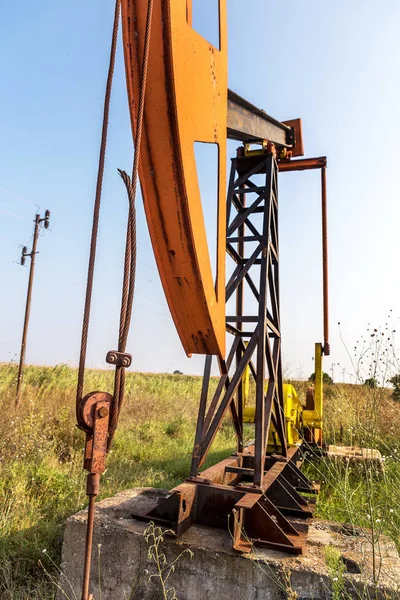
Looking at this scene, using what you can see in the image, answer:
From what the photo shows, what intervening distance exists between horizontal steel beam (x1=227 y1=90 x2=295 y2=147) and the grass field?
103 inches

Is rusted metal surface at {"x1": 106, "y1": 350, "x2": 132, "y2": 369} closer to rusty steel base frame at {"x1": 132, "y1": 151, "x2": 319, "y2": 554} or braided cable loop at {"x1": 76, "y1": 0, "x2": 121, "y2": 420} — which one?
braided cable loop at {"x1": 76, "y1": 0, "x2": 121, "y2": 420}

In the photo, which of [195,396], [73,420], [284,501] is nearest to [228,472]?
[284,501]

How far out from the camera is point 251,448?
5.18 meters

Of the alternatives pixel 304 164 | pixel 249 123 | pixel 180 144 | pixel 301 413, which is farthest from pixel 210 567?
pixel 304 164

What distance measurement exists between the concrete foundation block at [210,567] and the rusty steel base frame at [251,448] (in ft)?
0.35

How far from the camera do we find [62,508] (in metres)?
4.42

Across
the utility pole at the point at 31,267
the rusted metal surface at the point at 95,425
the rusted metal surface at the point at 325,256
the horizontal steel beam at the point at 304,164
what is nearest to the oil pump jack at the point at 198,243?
the rusted metal surface at the point at 95,425

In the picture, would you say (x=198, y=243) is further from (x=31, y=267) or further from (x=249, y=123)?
(x=31, y=267)

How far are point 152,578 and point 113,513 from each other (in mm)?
607

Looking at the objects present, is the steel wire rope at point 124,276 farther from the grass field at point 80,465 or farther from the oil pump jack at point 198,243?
the grass field at point 80,465

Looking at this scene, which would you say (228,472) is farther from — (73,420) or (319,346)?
(73,420)

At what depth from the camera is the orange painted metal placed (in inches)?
81.4

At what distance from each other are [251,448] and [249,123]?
3633 mm

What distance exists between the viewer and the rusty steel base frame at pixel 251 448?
300 centimetres
